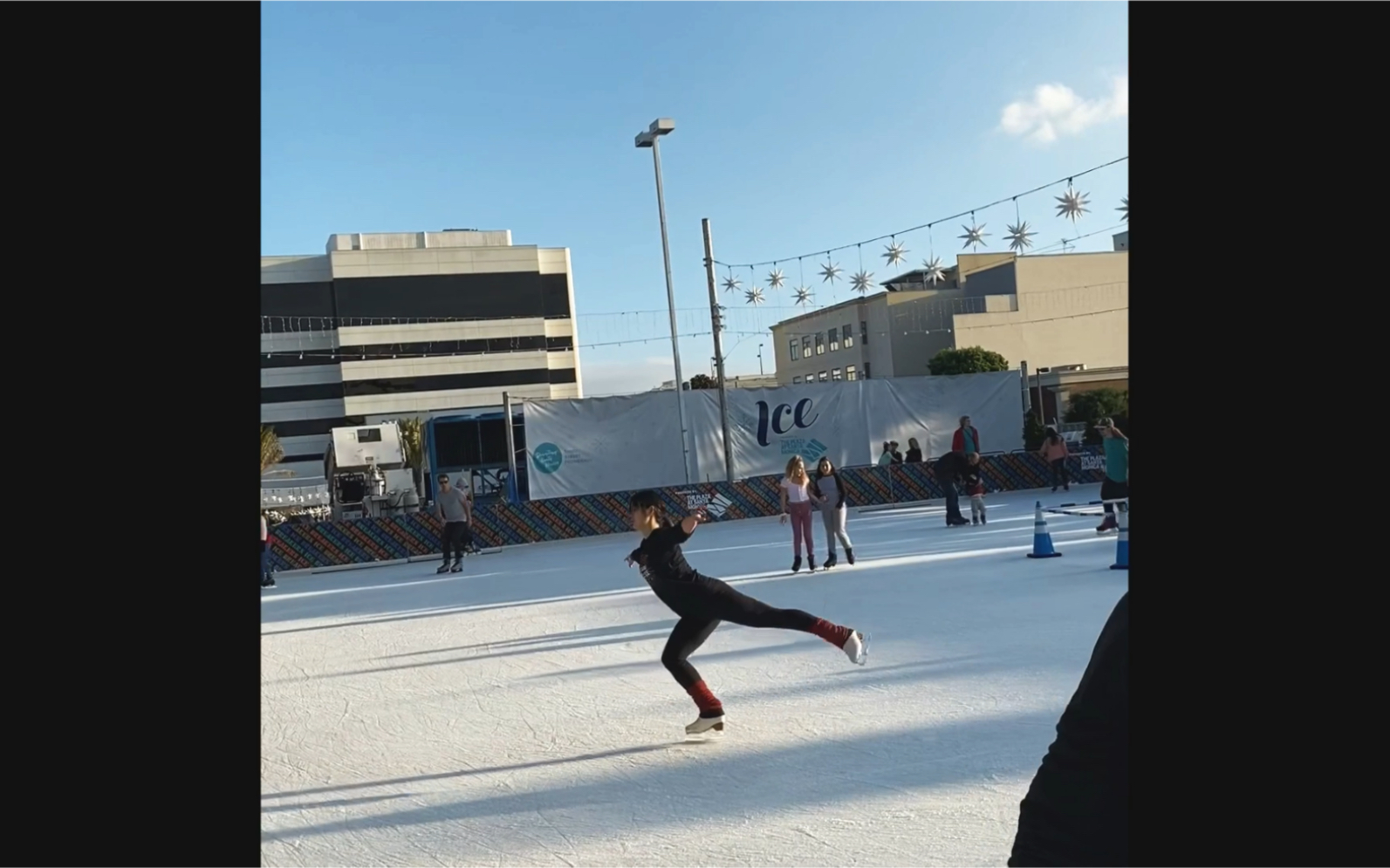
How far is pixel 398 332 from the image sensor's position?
7569 cm

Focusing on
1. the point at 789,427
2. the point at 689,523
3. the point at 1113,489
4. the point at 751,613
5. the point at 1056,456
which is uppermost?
the point at 789,427

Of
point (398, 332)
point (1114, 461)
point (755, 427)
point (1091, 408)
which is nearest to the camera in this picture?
point (1114, 461)

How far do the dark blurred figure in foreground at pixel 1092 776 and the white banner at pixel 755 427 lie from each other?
20.5 meters

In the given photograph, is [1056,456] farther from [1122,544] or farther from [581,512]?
[1122,544]

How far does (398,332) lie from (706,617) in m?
73.1

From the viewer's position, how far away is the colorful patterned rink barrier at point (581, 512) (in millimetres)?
20500

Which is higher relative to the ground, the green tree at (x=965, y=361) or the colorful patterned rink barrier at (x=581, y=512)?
the green tree at (x=965, y=361)

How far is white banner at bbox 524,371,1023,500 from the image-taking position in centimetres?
2244

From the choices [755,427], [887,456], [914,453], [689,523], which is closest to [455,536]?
[755,427]

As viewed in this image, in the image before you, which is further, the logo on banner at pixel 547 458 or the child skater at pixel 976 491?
the logo on banner at pixel 547 458

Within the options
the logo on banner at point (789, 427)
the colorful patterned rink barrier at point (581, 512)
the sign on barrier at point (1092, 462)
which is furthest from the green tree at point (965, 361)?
the logo on banner at point (789, 427)

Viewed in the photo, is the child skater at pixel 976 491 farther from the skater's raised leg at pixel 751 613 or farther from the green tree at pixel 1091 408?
the skater's raised leg at pixel 751 613
